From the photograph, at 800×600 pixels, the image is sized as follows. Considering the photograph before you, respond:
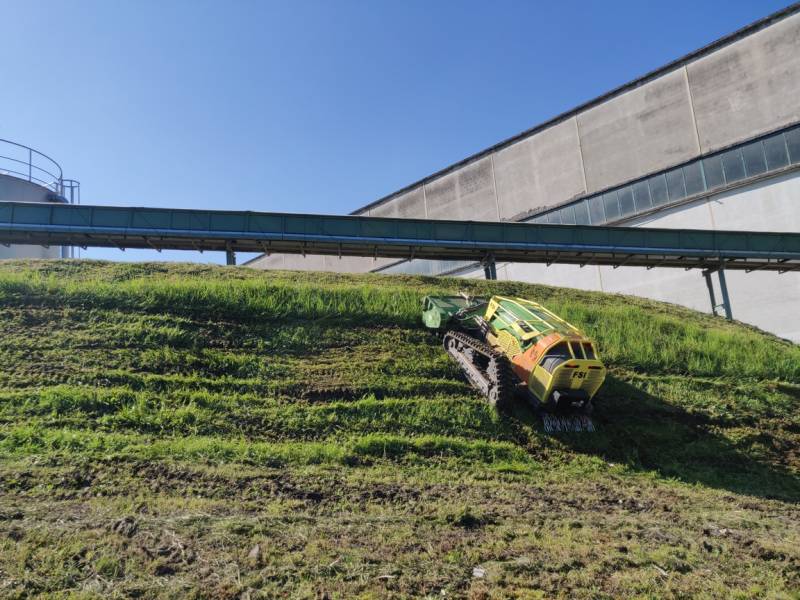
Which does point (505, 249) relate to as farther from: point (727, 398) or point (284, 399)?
point (284, 399)

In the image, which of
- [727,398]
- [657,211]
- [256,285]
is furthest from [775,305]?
[256,285]

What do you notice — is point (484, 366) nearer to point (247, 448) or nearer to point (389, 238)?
point (247, 448)

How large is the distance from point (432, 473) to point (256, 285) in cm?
983

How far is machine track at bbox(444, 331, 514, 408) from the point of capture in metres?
12.9

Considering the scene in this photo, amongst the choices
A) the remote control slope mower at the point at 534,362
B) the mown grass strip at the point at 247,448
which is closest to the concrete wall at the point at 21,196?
the mown grass strip at the point at 247,448

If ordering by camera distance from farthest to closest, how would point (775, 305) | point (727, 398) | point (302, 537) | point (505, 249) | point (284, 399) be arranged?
point (775, 305) < point (505, 249) < point (727, 398) < point (284, 399) < point (302, 537)

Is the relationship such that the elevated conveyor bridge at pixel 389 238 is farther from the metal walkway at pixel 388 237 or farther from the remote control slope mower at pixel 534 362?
the remote control slope mower at pixel 534 362

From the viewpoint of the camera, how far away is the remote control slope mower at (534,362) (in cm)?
1205

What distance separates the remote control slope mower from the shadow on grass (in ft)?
2.09

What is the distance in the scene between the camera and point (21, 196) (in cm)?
2617

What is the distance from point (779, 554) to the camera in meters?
7.43

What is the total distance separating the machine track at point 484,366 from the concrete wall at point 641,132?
2705 centimetres

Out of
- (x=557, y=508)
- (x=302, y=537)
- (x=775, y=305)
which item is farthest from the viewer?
(x=775, y=305)

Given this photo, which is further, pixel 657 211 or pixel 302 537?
pixel 657 211
